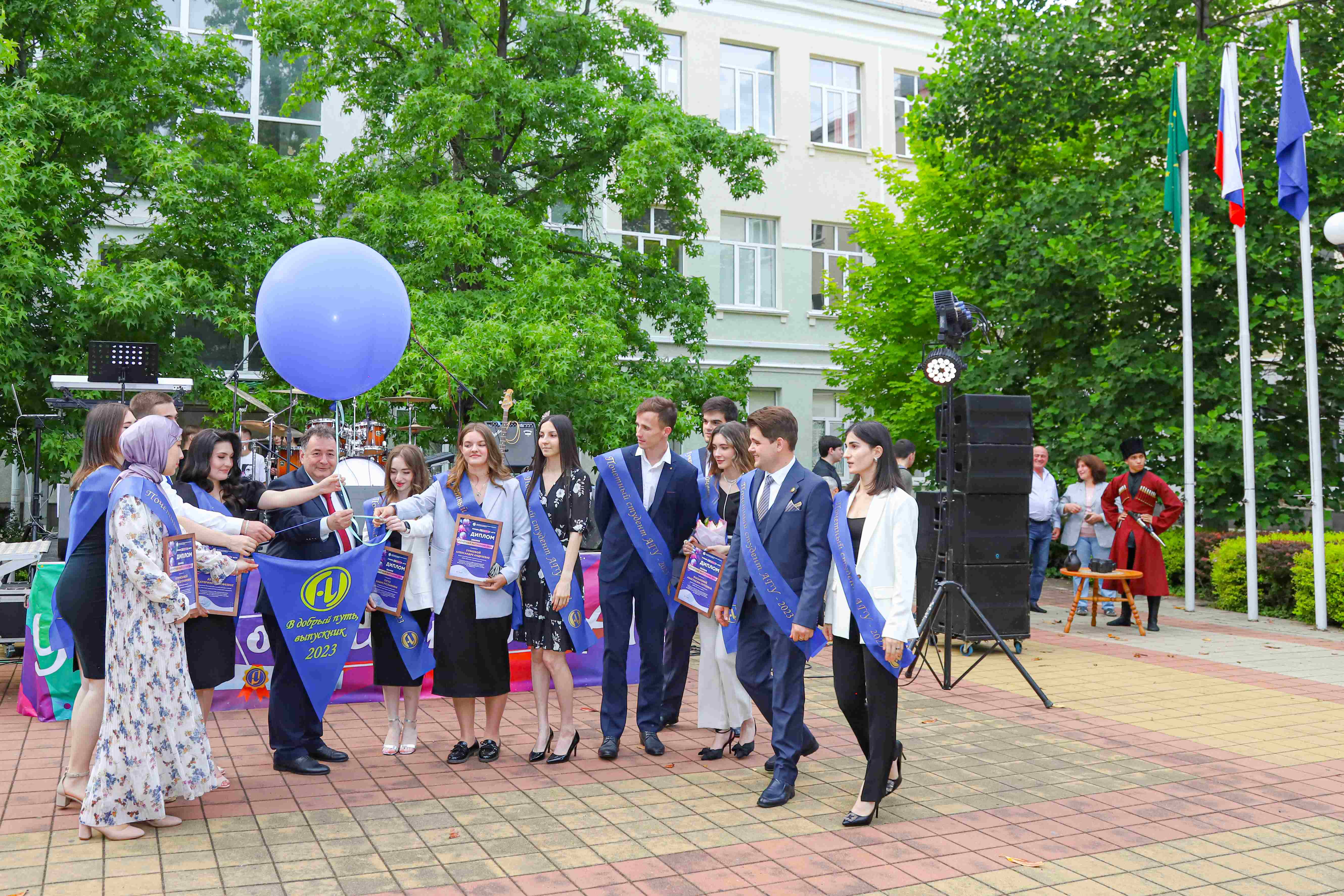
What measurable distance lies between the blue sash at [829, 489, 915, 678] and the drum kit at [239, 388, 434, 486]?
10.0 m

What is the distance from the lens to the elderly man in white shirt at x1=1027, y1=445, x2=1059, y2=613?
13359 millimetres

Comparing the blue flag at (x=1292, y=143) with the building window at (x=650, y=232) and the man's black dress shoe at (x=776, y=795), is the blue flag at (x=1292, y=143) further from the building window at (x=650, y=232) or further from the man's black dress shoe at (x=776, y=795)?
the building window at (x=650, y=232)

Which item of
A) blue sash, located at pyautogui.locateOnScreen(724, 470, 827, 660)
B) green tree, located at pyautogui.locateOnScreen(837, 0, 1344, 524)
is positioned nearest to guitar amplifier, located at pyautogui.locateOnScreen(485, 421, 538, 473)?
green tree, located at pyautogui.locateOnScreen(837, 0, 1344, 524)

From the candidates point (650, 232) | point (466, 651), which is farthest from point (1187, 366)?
point (650, 232)

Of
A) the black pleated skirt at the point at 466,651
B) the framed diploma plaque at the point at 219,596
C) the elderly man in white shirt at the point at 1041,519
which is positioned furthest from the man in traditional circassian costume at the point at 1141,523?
the framed diploma plaque at the point at 219,596

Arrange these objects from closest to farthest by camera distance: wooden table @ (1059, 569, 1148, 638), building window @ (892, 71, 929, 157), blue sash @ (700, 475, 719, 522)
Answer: blue sash @ (700, 475, 719, 522) < wooden table @ (1059, 569, 1148, 638) < building window @ (892, 71, 929, 157)

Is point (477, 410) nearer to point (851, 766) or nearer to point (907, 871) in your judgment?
point (851, 766)

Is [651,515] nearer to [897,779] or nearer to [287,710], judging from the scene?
[897,779]

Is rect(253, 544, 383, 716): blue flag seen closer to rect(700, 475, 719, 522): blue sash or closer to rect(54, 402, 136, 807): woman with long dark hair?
rect(54, 402, 136, 807): woman with long dark hair

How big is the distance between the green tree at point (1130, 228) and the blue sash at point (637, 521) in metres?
10.9

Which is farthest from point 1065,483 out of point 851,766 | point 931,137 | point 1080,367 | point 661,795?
point 661,795

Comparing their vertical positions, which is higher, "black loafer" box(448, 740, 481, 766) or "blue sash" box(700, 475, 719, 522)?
"blue sash" box(700, 475, 719, 522)

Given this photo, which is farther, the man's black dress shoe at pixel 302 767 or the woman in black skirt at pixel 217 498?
the man's black dress shoe at pixel 302 767

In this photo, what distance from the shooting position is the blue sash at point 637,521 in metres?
6.29
